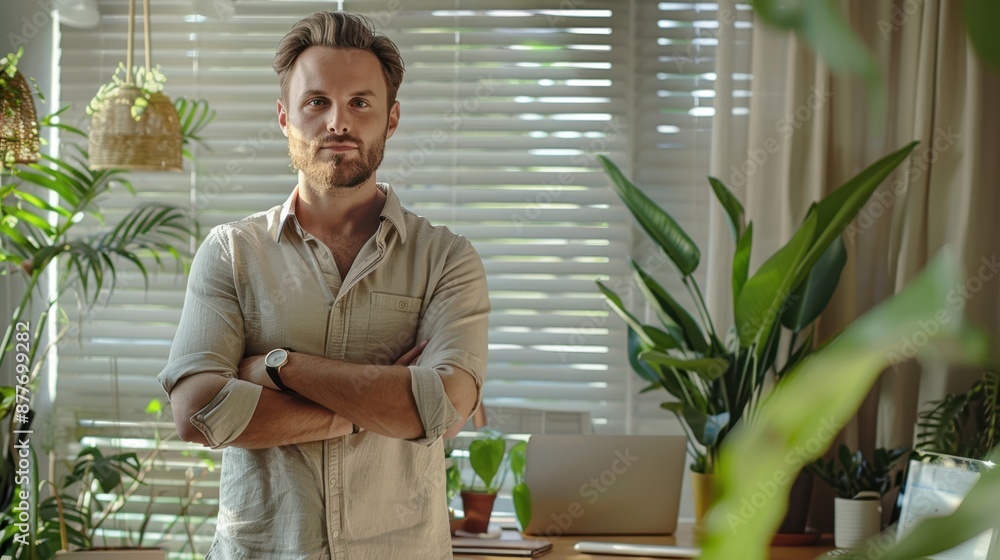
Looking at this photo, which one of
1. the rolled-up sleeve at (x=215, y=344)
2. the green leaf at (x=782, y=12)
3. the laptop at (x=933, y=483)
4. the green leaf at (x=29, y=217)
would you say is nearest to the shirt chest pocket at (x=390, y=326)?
the rolled-up sleeve at (x=215, y=344)

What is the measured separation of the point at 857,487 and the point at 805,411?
2531mm

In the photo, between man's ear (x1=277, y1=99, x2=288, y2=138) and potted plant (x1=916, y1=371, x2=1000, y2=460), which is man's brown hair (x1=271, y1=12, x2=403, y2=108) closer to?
man's ear (x1=277, y1=99, x2=288, y2=138)

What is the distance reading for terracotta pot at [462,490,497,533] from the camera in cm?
251

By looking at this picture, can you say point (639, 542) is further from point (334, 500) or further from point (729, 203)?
point (334, 500)

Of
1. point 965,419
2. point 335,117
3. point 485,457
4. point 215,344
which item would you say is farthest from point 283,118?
point 965,419

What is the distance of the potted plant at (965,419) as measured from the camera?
239 centimetres

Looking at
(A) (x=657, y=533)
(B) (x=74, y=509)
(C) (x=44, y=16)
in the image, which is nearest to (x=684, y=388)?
(A) (x=657, y=533)

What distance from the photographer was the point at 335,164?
1.65 meters

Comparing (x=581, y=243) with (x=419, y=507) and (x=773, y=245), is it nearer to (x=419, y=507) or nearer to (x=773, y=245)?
(x=773, y=245)

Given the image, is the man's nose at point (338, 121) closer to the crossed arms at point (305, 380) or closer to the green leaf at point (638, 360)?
the crossed arms at point (305, 380)

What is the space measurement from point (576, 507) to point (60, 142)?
1.98 m

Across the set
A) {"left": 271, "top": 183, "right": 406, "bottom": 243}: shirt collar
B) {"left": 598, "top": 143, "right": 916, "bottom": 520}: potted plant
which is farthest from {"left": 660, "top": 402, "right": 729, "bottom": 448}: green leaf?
{"left": 271, "top": 183, "right": 406, "bottom": 243}: shirt collar

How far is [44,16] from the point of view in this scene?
3.09 meters

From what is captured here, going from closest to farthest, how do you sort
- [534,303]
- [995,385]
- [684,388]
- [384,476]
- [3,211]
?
[384,476], [995,385], [684,388], [3,211], [534,303]
